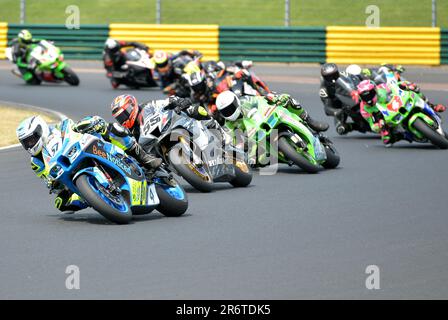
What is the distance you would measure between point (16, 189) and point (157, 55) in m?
12.5

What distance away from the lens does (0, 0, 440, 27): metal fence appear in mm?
30141

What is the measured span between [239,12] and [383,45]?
941 centimetres

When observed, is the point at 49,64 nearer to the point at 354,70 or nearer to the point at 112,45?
the point at 112,45

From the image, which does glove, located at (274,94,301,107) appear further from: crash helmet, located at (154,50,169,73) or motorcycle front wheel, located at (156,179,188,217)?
crash helmet, located at (154,50,169,73)

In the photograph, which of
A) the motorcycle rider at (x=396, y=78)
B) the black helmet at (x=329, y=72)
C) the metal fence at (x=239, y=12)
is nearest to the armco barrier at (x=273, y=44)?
the metal fence at (x=239, y=12)

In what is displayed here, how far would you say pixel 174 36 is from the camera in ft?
99.3

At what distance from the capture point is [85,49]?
32344 mm

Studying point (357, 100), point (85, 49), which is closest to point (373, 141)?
point (357, 100)

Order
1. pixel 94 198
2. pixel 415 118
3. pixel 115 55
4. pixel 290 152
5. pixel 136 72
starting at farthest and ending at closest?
pixel 115 55 → pixel 136 72 → pixel 415 118 → pixel 290 152 → pixel 94 198

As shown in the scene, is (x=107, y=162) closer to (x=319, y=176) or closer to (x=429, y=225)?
(x=429, y=225)

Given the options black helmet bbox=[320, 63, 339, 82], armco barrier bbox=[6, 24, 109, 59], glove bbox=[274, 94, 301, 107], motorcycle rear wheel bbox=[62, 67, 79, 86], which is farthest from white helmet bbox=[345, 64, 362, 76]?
armco barrier bbox=[6, 24, 109, 59]

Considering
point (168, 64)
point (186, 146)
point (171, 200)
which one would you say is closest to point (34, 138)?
point (171, 200)

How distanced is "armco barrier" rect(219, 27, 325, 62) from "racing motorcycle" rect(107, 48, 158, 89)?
363cm

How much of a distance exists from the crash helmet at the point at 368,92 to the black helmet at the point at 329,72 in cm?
101
